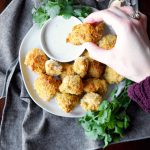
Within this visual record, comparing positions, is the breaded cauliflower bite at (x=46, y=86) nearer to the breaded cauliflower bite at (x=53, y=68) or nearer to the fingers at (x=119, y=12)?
the breaded cauliflower bite at (x=53, y=68)

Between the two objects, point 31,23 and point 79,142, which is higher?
point 31,23

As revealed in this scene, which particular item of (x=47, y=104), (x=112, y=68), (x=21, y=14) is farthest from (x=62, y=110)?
(x=21, y=14)

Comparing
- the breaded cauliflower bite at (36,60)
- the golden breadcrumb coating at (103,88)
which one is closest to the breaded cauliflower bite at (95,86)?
the golden breadcrumb coating at (103,88)

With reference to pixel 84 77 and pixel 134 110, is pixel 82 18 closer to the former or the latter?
pixel 84 77

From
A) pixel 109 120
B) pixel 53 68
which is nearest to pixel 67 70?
pixel 53 68
